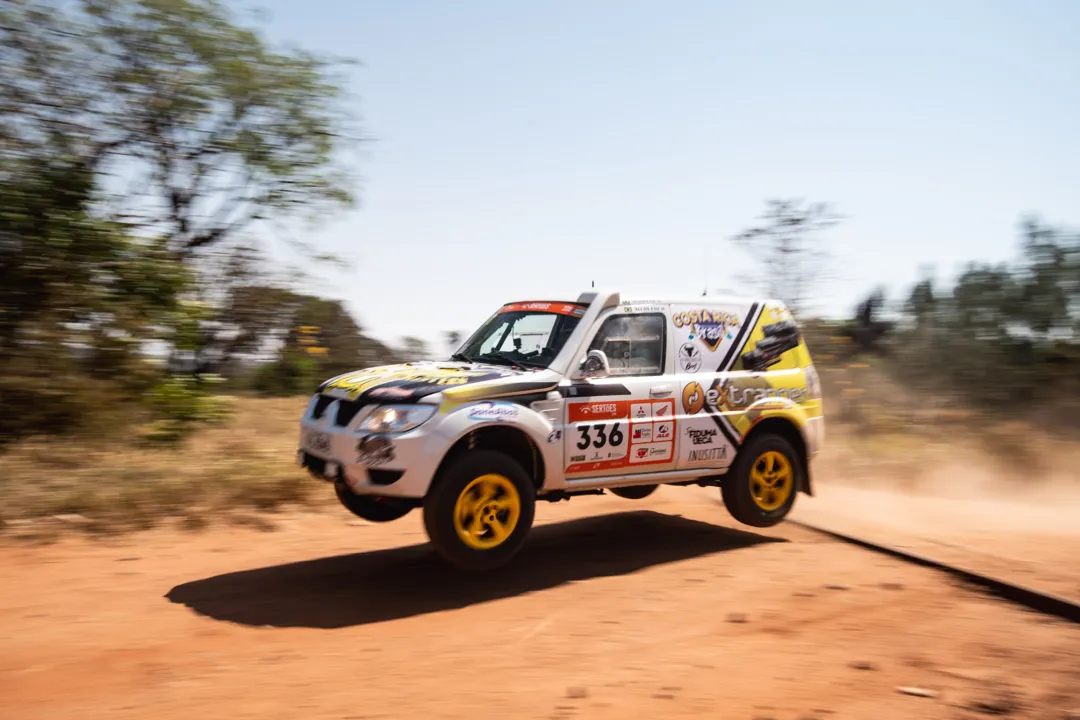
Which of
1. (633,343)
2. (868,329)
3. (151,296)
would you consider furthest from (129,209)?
(868,329)

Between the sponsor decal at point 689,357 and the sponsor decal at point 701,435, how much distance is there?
513 mm

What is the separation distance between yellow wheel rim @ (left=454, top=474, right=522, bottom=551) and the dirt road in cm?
44

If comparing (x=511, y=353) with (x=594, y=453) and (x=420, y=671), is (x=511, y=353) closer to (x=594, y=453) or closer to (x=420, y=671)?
(x=594, y=453)

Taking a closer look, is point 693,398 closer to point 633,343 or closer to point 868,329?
point 633,343

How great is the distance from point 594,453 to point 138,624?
3392mm

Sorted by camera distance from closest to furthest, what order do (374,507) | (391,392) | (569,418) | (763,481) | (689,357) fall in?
(391,392)
(569,418)
(374,507)
(689,357)
(763,481)

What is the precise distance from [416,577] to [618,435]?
1.92m

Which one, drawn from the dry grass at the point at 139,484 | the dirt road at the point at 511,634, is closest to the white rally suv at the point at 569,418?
the dirt road at the point at 511,634

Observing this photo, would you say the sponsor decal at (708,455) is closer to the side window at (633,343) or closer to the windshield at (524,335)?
the side window at (633,343)

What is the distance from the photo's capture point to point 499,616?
19.7 ft

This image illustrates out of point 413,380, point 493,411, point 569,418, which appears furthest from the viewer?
point 569,418

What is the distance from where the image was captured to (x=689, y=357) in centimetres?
775

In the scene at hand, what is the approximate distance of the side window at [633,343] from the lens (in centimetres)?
735

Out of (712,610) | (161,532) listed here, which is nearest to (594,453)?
(712,610)
